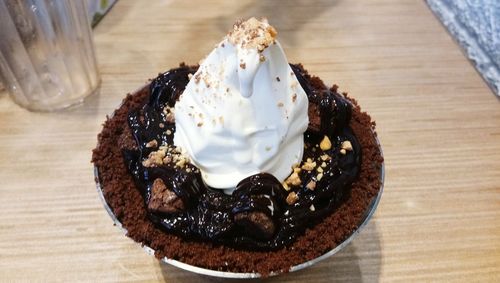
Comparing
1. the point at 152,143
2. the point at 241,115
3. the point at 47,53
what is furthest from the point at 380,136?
the point at 47,53

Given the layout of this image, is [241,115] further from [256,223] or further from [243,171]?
[256,223]

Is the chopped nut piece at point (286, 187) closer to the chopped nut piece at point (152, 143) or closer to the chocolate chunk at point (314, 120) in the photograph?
the chocolate chunk at point (314, 120)

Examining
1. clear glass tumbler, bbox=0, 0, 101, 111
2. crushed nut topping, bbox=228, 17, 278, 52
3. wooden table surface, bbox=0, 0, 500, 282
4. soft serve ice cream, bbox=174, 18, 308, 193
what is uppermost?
crushed nut topping, bbox=228, 17, 278, 52

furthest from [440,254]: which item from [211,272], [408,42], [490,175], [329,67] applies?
[408,42]

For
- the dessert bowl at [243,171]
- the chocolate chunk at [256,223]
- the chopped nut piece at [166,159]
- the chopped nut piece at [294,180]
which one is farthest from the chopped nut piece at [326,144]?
the chopped nut piece at [166,159]

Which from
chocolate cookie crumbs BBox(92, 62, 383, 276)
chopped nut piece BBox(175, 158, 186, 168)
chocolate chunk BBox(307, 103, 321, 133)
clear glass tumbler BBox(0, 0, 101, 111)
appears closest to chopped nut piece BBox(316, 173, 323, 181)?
chocolate cookie crumbs BBox(92, 62, 383, 276)

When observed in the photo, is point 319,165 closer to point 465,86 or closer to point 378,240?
point 378,240

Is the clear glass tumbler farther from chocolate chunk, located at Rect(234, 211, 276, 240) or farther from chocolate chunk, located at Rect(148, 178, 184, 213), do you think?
chocolate chunk, located at Rect(234, 211, 276, 240)
